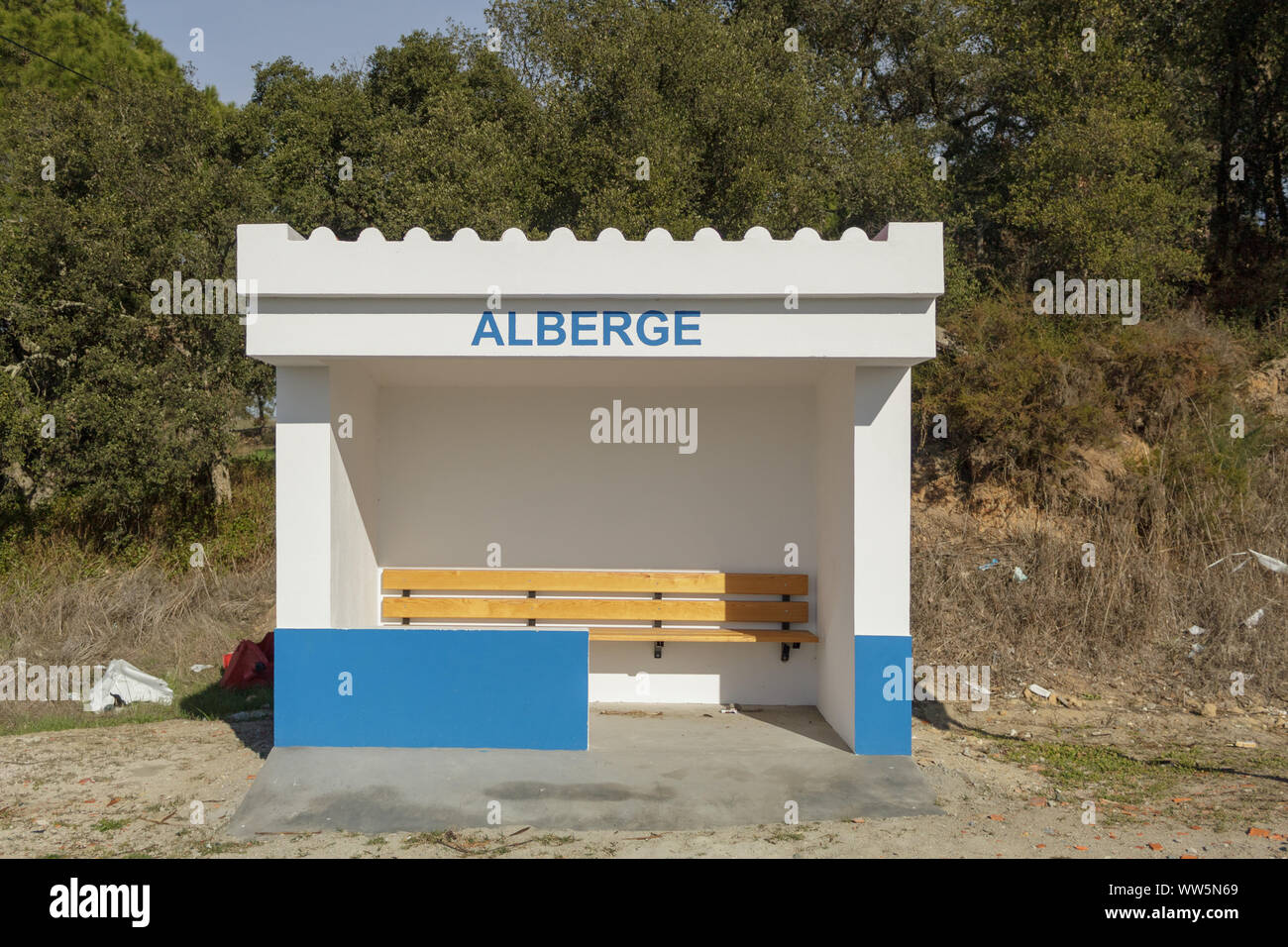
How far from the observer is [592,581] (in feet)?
28.1

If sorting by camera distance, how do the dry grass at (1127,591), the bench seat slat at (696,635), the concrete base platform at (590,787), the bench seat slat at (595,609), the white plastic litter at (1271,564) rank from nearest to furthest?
1. the concrete base platform at (590,787)
2. the bench seat slat at (696,635)
3. the bench seat slat at (595,609)
4. the white plastic litter at (1271,564)
5. the dry grass at (1127,591)

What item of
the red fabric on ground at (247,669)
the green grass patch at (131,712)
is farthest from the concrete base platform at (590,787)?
the red fabric on ground at (247,669)

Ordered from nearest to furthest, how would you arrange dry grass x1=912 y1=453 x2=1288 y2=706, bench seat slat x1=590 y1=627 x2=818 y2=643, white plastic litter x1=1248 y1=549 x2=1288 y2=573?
bench seat slat x1=590 y1=627 x2=818 y2=643 < white plastic litter x1=1248 y1=549 x2=1288 y2=573 < dry grass x1=912 y1=453 x2=1288 y2=706

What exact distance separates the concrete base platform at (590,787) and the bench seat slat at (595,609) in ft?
3.89

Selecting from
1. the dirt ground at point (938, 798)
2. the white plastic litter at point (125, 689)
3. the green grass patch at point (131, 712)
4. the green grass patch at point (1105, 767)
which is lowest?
the green grass patch at point (1105, 767)

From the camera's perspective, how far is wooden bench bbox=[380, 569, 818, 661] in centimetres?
839

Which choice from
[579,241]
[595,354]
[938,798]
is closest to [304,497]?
[595,354]

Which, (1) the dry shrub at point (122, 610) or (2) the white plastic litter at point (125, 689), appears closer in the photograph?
(2) the white plastic litter at point (125, 689)

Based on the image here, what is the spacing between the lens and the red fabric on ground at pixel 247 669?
9.80 metres

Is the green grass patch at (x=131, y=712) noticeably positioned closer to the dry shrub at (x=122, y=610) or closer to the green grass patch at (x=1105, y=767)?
the dry shrub at (x=122, y=610)

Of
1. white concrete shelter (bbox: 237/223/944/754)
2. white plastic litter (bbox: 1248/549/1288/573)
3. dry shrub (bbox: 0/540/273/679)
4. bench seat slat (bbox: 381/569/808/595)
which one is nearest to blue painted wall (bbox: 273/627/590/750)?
white concrete shelter (bbox: 237/223/944/754)

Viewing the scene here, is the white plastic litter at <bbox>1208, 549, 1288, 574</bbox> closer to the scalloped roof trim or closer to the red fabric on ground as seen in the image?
the scalloped roof trim

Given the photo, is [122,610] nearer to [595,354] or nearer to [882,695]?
[595,354]

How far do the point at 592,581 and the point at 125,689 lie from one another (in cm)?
435
